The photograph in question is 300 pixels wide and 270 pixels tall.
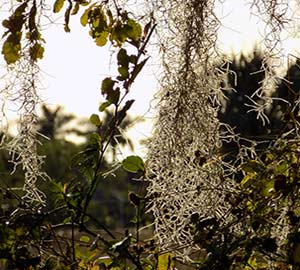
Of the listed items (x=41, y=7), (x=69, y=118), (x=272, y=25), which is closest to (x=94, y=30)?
(x=41, y=7)

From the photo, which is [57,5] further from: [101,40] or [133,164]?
[133,164]

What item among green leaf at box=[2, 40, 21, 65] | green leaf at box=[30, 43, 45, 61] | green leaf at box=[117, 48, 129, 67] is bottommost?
green leaf at box=[117, 48, 129, 67]

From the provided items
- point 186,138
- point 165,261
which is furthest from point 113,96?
point 165,261

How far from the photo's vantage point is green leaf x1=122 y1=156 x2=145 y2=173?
123 cm

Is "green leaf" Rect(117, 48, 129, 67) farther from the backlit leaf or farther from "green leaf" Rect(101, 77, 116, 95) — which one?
the backlit leaf

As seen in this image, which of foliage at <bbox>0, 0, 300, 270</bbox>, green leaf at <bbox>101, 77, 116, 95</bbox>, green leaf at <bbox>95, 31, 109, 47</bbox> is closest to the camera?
foliage at <bbox>0, 0, 300, 270</bbox>

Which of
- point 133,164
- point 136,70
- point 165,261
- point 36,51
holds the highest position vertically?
point 36,51

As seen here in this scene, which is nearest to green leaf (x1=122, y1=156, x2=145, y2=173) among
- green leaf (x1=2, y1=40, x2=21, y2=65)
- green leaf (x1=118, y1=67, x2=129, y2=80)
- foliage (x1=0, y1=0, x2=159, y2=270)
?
foliage (x1=0, y1=0, x2=159, y2=270)

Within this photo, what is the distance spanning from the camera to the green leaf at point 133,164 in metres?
1.23

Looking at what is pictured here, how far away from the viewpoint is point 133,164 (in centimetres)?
125

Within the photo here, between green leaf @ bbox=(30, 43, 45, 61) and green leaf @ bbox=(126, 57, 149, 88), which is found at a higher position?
green leaf @ bbox=(30, 43, 45, 61)

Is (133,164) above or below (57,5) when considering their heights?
below

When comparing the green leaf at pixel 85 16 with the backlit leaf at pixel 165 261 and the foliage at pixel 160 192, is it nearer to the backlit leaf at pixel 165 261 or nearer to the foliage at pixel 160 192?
the foliage at pixel 160 192

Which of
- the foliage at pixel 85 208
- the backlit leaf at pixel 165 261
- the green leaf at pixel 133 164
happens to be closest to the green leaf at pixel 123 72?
the foliage at pixel 85 208
